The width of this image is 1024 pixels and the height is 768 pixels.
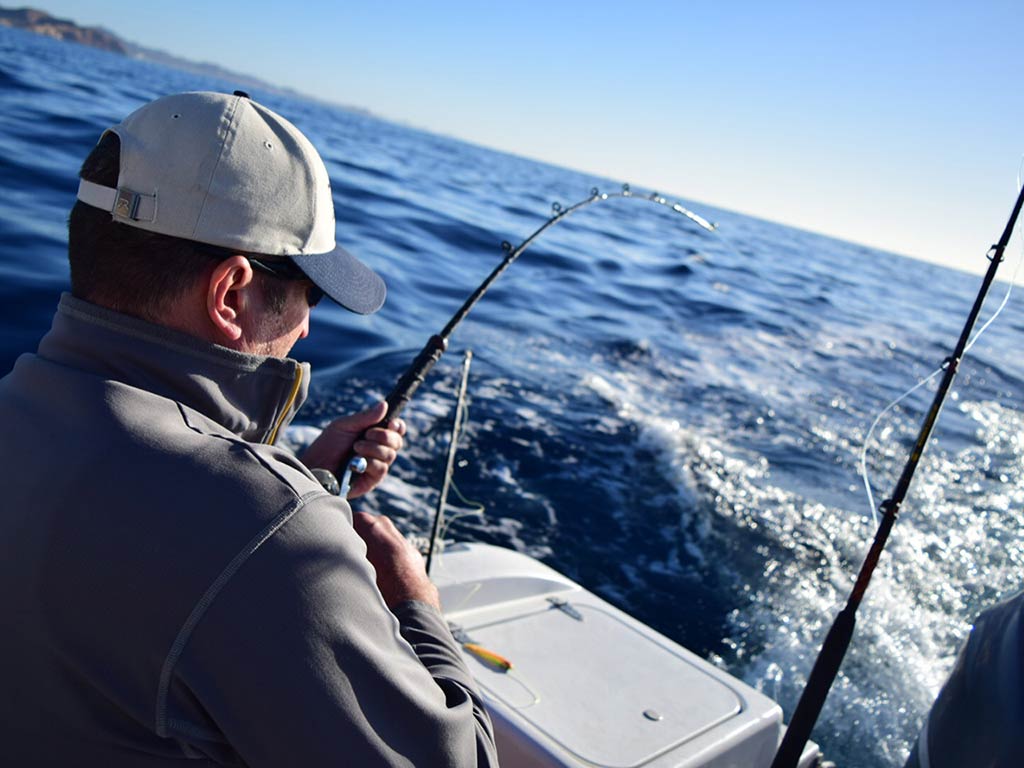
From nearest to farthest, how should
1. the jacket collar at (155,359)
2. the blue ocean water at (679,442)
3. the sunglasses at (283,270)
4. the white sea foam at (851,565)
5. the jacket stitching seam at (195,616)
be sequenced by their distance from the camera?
the jacket stitching seam at (195,616) → the jacket collar at (155,359) → the sunglasses at (283,270) → the white sea foam at (851,565) → the blue ocean water at (679,442)

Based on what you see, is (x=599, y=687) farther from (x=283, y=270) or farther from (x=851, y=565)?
(x=851, y=565)

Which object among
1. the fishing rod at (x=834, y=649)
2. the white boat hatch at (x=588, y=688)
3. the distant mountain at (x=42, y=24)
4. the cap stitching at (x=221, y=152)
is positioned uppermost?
the distant mountain at (x=42, y=24)

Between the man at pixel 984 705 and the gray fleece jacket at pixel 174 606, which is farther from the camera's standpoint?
the man at pixel 984 705

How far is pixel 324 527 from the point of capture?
3.18 ft

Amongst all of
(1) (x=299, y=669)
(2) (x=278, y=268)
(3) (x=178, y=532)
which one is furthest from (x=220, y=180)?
(1) (x=299, y=669)

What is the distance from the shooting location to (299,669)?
0.90 metres

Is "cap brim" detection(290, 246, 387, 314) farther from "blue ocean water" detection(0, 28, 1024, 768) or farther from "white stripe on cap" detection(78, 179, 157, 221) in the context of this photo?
"blue ocean water" detection(0, 28, 1024, 768)

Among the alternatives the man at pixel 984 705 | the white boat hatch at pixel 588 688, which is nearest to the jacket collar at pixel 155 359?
the white boat hatch at pixel 588 688

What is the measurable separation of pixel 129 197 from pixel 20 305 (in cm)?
454

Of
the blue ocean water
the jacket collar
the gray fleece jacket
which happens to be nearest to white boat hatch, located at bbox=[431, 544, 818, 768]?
the gray fleece jacket

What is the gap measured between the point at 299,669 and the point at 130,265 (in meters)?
0.57

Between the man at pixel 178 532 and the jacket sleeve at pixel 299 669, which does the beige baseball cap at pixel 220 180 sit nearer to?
the man at pixel 178 532

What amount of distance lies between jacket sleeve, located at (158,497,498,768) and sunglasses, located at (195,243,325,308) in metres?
0.38

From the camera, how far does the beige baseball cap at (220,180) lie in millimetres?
1100
